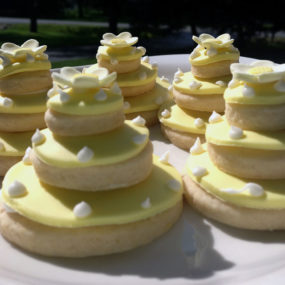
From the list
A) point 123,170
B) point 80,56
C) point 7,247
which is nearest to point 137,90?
point 123,170

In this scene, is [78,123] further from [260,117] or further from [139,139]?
[260,117]

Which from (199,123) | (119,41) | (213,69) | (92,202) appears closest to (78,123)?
(92,202)

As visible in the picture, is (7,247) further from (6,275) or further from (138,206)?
(138,206)

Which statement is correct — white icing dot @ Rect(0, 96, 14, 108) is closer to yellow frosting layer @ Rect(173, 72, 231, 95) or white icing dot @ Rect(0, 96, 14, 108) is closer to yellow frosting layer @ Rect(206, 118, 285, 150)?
yellow frosting layer @ Rect(173, 72, 231, 95)

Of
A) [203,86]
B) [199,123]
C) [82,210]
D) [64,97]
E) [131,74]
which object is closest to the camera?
[82,210]

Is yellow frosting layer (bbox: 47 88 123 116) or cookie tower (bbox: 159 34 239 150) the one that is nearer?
yellow frosting layer (bbox: 47 88 123 116)

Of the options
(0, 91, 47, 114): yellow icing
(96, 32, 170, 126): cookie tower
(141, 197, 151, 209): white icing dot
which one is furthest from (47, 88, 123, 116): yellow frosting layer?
(96, 32, 170, 126): cookie tower
